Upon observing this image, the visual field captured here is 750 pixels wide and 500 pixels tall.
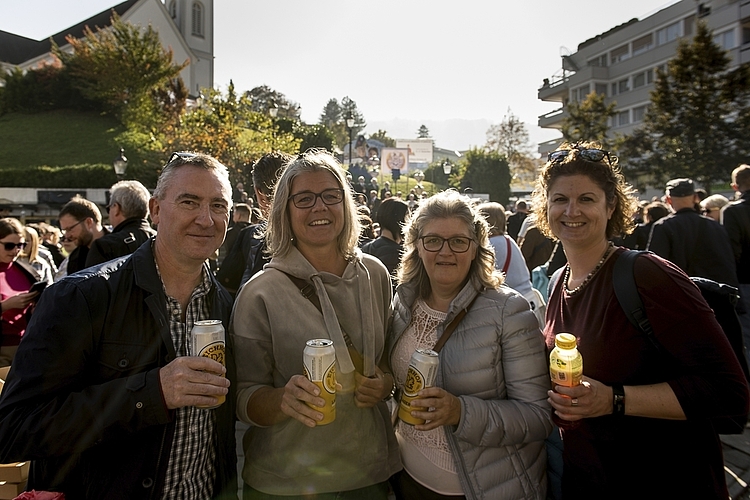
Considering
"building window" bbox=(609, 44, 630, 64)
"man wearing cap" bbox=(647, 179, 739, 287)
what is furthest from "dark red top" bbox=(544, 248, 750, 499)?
"building window" bbox=(609, 44, 630, 64)

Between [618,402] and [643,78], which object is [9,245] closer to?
[618,402]

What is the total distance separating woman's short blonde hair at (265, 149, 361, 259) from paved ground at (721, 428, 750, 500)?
10.7 feet

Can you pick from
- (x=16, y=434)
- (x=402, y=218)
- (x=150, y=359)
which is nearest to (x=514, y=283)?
(x=402, y=218)

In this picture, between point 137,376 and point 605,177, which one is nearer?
point 137,376

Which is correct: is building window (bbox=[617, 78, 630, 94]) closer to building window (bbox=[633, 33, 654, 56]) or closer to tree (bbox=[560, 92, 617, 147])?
building window (bbox=[633, 33, 654, 56])

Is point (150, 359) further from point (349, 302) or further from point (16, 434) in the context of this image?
point (349, 302)

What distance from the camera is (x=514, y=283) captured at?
A: 445 cm

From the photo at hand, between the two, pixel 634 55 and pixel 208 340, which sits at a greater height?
pixel 634 55

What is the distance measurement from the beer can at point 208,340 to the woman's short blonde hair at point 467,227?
115cm

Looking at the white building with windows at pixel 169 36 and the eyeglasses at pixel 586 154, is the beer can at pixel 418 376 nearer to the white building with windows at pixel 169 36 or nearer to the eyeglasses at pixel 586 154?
the eyeglasses at pixel 586 154

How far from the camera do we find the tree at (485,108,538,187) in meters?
48.0

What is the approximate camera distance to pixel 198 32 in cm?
6044

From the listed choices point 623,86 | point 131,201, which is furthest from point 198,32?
point 131,201

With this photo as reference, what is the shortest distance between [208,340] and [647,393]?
1.66 metres
